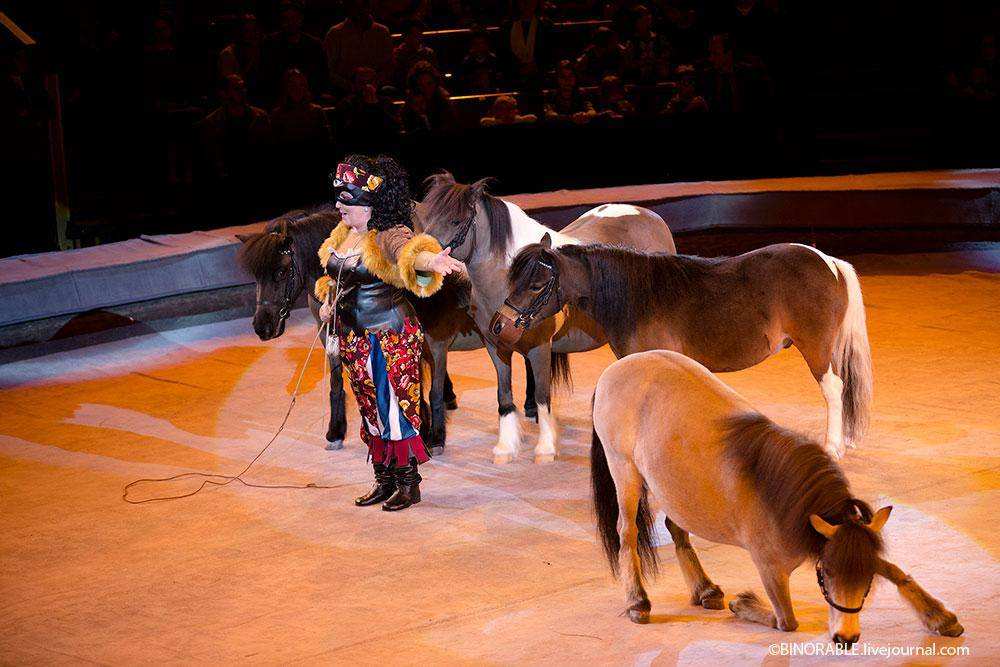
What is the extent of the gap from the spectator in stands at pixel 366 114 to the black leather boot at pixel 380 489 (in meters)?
5.36

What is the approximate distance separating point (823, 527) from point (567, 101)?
29.7ft

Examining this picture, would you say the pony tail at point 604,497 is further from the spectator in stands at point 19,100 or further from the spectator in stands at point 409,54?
the spectator in stands at point 409,54

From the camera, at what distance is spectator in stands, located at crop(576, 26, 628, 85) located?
42.6ft

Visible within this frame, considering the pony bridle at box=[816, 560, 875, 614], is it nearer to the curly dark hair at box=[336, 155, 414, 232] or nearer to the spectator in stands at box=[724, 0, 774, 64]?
the curly dark hair at box=[336, 155, 414, 232]

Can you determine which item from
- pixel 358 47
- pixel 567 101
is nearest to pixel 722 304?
pixel 567 101

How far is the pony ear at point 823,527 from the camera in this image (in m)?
3.79

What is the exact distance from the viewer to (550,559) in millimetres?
5477

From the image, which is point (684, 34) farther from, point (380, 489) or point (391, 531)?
point (391, 531)

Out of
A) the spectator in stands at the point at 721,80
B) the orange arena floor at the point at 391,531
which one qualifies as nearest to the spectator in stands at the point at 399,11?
the spectator in stands at the point at 721,80

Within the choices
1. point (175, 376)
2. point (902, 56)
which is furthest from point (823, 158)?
point (175, 376)

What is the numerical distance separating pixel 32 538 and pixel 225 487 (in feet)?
3.49

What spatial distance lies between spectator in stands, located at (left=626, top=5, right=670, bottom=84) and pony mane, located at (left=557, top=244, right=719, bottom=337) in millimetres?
7354

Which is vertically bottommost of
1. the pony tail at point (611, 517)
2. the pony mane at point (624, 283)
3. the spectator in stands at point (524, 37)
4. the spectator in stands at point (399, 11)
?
the pony tail at point (611, 517)

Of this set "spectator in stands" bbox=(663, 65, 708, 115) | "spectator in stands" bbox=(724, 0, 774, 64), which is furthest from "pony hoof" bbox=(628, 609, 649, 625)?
"spectator in stands" bbox=(724, 0, 774, 64)
